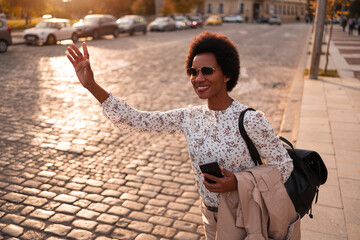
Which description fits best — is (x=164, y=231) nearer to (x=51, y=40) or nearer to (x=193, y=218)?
(x=193, y=218)

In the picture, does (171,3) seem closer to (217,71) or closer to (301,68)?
(301,68)

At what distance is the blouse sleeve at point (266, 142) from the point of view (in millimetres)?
1932

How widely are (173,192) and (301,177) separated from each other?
2551mm

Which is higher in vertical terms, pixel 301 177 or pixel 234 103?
pixel 234 103

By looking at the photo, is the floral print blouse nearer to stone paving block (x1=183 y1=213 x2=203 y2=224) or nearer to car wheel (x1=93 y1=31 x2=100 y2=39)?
stone paving block (x1=183 y1=213 x2=203 y2=224)

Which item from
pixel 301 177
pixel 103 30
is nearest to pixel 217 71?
pixel 301 177

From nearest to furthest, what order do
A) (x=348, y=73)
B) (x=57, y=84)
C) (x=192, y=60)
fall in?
(x=192, y=60)
(x=57, y=84)
(x=348, y=73)

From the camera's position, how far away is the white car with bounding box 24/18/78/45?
1981 cm

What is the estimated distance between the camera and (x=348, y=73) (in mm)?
13094

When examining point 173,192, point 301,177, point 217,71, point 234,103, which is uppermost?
point 217,71

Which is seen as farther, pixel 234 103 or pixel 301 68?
pixel 301 68

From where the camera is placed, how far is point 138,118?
233 centimetres

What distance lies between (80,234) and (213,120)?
7.19 ft

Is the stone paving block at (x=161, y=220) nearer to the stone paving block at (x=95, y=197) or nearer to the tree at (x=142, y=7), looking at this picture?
the stone paving block at (x=95, y=197)
